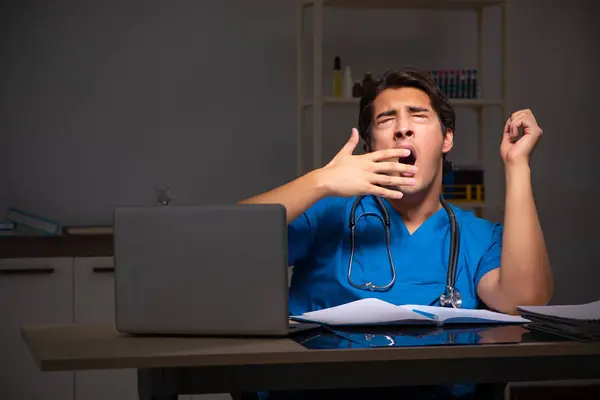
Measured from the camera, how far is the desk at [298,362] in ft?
4.04

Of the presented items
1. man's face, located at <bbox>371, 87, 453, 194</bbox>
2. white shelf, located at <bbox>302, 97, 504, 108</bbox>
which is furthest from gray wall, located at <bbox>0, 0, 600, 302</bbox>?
man's face, located at <bbox>371, 87, 453, 194</bbox>

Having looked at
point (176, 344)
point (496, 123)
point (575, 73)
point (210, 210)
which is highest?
point (575, 73)

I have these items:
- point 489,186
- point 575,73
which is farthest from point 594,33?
point 489,186

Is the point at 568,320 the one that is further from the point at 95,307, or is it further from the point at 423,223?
the point at 95,307

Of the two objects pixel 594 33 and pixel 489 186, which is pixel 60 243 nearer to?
pixel 489 186

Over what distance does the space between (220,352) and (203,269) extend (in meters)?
0.17

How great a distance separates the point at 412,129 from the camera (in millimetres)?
2172

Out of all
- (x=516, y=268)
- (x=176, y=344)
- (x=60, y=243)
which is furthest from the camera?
(x=60, y=243)

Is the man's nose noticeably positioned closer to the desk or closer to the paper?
the paper

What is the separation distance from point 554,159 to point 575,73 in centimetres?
46

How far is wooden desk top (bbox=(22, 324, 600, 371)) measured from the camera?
1.21 m

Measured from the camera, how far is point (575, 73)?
14.2ft

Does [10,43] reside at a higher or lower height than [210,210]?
higher

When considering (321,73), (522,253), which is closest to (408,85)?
(522,253)
